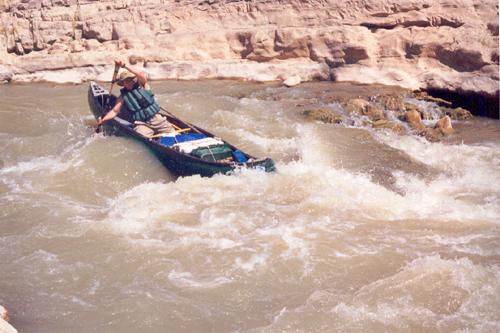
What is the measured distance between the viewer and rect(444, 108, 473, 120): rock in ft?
34.8

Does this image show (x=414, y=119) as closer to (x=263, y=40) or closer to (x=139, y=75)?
(x=139, y=75)

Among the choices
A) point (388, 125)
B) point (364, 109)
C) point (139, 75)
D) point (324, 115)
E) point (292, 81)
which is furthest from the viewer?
point (292, 81)

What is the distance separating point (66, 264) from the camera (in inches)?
212

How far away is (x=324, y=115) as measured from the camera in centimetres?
1017

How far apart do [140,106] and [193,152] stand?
1.38m

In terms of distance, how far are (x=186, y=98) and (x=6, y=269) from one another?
7.05 metres

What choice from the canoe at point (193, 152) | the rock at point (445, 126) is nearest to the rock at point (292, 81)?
the rock at point (445, 126)

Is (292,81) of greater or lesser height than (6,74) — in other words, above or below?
below

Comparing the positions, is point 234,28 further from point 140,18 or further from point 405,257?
point 405,257

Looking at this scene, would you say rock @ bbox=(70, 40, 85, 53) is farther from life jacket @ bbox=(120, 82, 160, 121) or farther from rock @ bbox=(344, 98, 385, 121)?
rock @ bbox=(344, 98, 385, 121)

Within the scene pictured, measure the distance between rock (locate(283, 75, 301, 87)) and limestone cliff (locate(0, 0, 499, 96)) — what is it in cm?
27

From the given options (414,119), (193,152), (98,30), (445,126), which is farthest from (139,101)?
(98,30)

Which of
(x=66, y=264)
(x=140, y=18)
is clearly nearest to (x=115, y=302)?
(x=66, y=264)

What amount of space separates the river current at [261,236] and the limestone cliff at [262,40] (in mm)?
3243
